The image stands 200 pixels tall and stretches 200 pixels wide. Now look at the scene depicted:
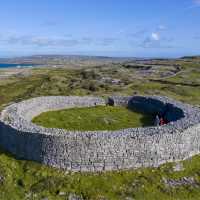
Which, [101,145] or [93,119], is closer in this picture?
[101,145]

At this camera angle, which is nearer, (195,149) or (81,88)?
(195,149)

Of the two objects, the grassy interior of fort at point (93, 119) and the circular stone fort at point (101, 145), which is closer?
the circular stone fort at point (101, 145)

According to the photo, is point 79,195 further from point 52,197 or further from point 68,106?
point 68,106

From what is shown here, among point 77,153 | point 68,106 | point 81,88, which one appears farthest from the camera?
point 81,88

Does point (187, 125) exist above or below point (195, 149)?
above

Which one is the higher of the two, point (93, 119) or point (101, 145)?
point (101, 145)

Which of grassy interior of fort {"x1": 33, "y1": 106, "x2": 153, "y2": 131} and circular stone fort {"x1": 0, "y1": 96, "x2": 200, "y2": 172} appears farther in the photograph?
grassy interior of fort {"x1": 33, "y1": 106, "x2": 153, "y2": 131}

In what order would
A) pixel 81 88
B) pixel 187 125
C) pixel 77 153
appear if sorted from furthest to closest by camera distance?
pixel 81 88
pixel 187 125
pixel 77 153

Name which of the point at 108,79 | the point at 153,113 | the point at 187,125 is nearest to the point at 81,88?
the point at 108,79
